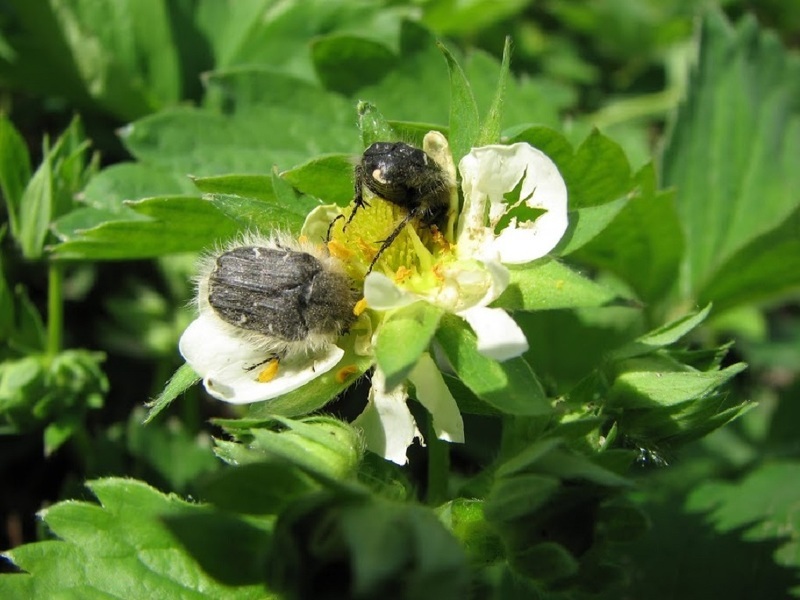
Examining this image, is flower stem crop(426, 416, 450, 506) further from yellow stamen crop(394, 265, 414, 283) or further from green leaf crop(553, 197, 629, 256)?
green leaf crop(553, 197, 629, 256)

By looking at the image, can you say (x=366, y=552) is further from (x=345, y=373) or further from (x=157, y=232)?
(x=157, y=232)

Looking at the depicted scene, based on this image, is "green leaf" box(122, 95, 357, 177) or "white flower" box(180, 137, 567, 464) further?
"green leaf" box(122, 95, 357, 177)

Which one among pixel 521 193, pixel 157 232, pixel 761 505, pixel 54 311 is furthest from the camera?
pixel 761 505

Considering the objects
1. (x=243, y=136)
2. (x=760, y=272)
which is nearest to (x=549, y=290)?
(x=243, y=136)

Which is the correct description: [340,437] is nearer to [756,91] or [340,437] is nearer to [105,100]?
[105,100]

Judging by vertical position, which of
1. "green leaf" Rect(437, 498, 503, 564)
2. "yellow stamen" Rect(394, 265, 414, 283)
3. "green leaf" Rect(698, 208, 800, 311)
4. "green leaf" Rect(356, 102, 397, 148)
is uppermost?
"green leaf" Rect(356, 102, 397, 148)

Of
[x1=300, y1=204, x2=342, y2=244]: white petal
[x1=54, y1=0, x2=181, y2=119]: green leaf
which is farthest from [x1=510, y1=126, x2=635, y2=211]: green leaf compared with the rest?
[x1=54, y1=0, x2=181, y2=119]: green leaf
